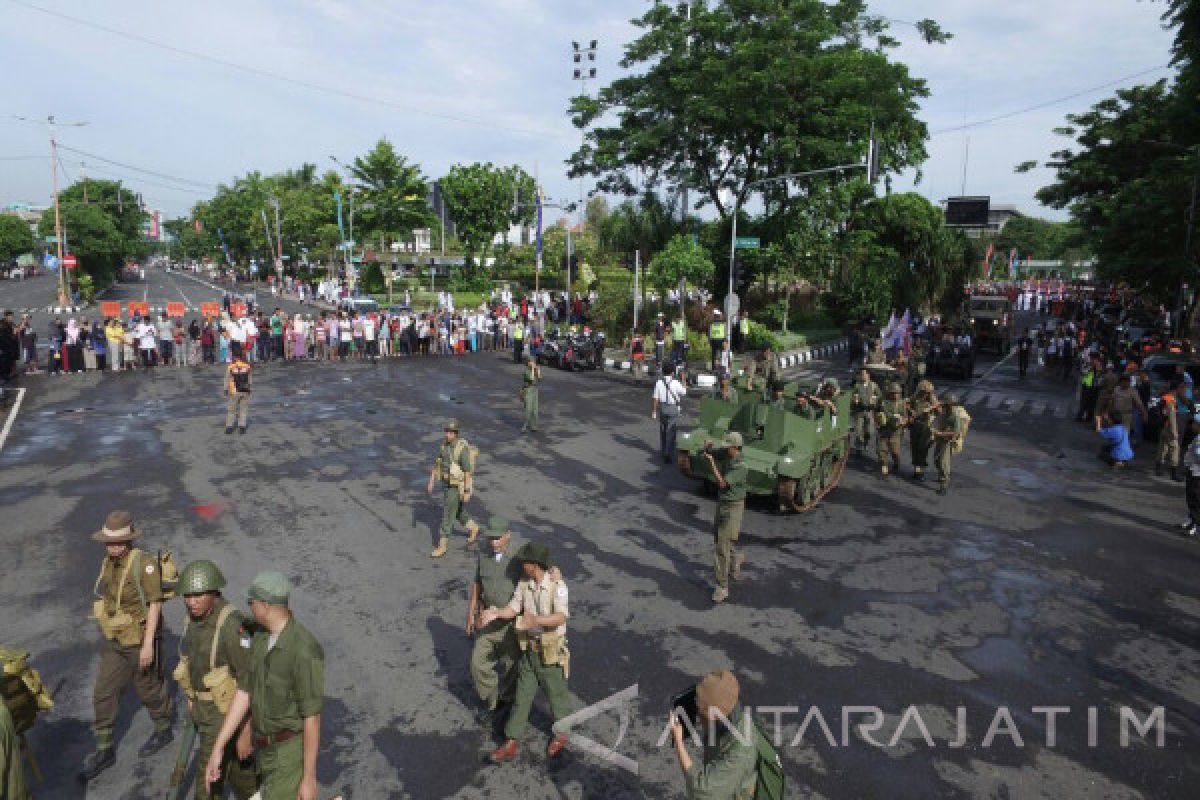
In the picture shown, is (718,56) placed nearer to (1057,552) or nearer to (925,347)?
(925,347)

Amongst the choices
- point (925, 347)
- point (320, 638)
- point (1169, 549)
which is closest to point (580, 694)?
point (320, 638)

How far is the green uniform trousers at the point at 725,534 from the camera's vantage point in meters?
7.47

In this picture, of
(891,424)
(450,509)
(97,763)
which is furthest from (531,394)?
(97,763)

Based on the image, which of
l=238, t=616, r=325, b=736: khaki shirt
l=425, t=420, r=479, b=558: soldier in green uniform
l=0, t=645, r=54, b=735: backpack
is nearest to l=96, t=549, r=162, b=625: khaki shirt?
l=0, t=645, r=54, b=735: backpack

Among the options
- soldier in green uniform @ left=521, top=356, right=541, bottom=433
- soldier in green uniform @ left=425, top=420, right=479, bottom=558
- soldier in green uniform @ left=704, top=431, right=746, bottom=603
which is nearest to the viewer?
soldier in green uniform @ left=704, top=431, right=746, bottom=603

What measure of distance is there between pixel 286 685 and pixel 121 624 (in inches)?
79.6

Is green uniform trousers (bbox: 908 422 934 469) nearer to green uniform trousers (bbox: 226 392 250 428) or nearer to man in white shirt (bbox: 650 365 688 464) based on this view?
man in white shirt (bbox: 650 365 688 464)

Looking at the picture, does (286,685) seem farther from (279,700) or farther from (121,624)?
(121,624)

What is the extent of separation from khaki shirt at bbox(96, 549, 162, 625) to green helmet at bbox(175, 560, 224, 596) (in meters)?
1.07

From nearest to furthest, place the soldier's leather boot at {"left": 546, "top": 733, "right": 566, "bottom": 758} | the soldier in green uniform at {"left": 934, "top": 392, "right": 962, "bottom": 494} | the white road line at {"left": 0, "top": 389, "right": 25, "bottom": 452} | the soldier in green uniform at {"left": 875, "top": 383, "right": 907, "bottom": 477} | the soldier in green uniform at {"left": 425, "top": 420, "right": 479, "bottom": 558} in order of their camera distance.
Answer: the soldier's leather boot at {"left": 546, "top": 733, "right": 566, "bottom": 758}, the soldier in green uniform at {"left": 425, "top": 420, "right": 479, "bottom": 558}, the soldier in green uniform at {"left": 934, "top": 392, "right": 962, "bottom": 494}, the soldier in green uniform at {"left": 875, "top": 383, "right": 907, "bottom": 477}, the white road line at {"left": 0, "top": 389, "right": 25, "bottom": 452}

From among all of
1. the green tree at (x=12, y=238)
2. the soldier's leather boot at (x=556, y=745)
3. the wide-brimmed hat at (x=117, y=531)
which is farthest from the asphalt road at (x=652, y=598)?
the green tree at (x=12, y=238)

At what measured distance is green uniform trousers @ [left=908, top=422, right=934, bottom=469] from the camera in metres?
12.3

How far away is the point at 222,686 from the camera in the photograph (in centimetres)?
407

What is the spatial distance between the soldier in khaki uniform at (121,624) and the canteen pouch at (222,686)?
1149 millimetres
